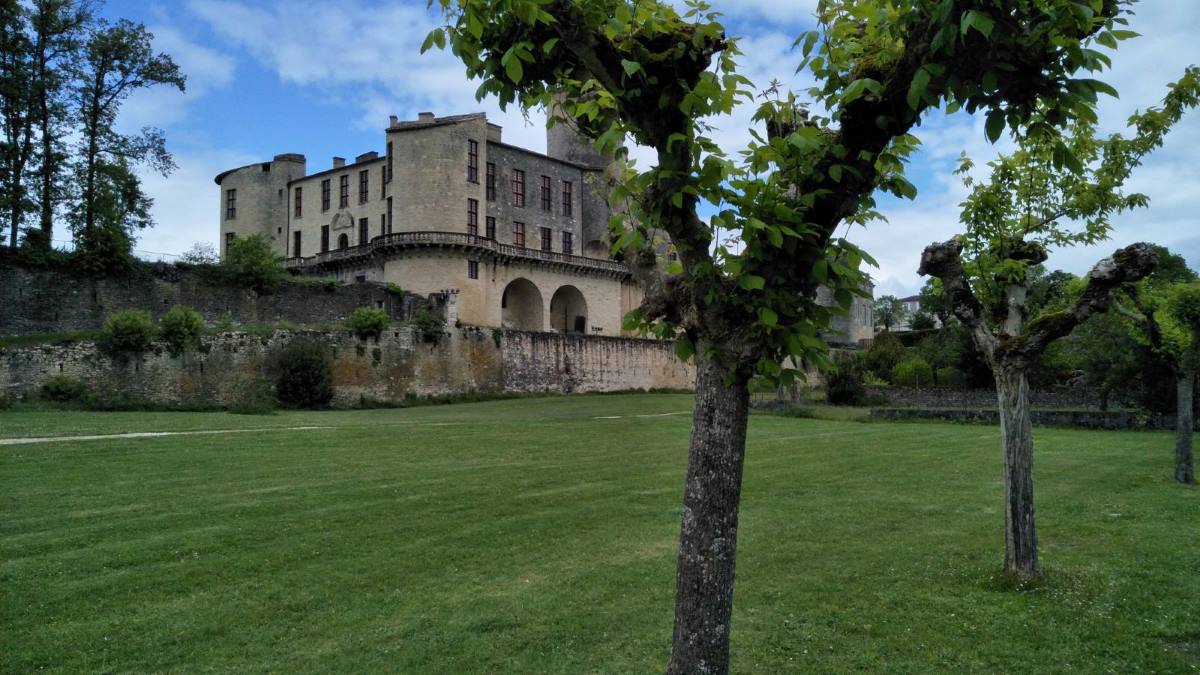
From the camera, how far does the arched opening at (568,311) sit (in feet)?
186

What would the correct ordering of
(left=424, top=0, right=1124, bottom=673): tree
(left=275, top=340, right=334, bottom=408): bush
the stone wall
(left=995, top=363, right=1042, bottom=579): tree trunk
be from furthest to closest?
(left=275, top=340, right=334, bottom=408): bush, the stone wall, (left=995, top=363, right=1042, bottom=579): tree trunk, (left=424, top=0, right=1124, bottom=673): tree

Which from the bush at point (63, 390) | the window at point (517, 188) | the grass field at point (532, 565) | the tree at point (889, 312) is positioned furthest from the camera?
the tree at point (889, 312)

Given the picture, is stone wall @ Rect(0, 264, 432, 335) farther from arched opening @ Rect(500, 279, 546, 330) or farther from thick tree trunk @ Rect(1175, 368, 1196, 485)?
thick tree trunk @ Rect(1175, 368, 1196, 485)

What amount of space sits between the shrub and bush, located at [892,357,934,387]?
1438 inches

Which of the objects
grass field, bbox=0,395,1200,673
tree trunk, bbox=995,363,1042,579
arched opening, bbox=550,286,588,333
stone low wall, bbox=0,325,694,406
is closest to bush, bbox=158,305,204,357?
stone low wall, bbox=0,325,694,406

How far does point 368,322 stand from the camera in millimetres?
35094

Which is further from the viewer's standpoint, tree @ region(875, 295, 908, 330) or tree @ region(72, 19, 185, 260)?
tree @ region(875, 295, 908, 330)

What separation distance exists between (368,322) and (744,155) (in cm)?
3286

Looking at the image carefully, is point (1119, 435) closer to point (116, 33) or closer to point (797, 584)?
point (797, 584)

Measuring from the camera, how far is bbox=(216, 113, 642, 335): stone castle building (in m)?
48.1

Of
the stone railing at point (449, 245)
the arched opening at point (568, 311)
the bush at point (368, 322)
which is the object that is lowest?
the bush at point (368, 322)

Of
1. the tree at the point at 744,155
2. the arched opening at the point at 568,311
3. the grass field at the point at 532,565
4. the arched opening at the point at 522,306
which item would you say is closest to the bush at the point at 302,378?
the grass field at the point at 532,565

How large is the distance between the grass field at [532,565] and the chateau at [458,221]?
97.7 feet

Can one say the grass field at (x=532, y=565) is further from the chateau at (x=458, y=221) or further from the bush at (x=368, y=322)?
the chateau at (x=458, y=221)
